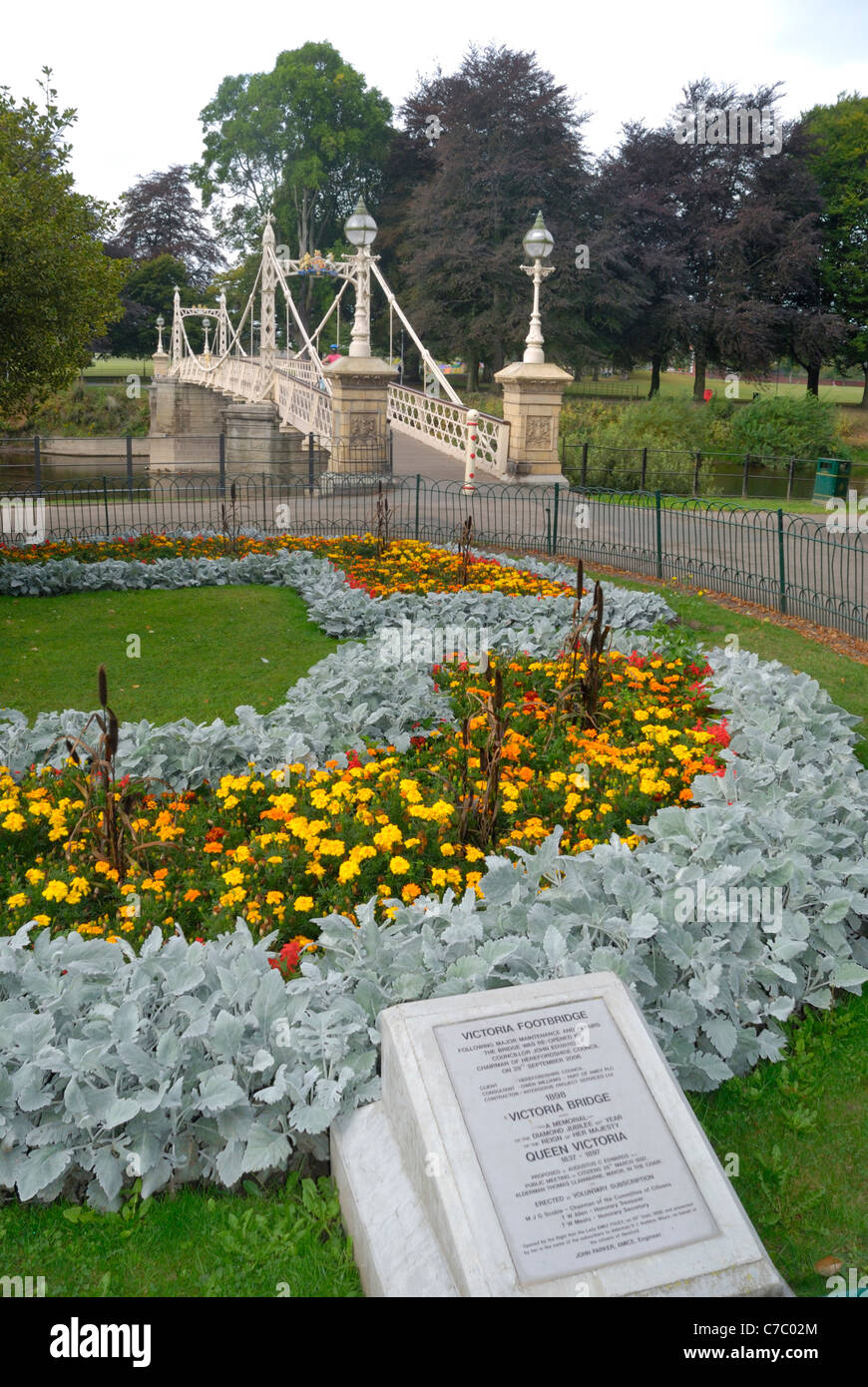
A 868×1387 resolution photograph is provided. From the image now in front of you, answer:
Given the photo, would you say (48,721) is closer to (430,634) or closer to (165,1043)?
(430,634)

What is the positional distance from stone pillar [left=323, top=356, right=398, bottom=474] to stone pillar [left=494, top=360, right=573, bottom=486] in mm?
2257

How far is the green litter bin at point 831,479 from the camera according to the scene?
21.2 m

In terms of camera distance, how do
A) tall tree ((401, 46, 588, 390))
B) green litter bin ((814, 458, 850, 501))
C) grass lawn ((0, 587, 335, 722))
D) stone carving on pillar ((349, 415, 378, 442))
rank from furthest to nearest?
1. tall tree ((401, 46, 588, 390))
2. green litter bin ((814, 458, 850, 501))
3. stone carving on pillar ((349, 415, 378, 442))
4. grass lawn ((0, 587, 335, 722))

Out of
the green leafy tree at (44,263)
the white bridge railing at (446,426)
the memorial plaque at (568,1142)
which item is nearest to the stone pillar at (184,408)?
the white bridge railing at (446,426)

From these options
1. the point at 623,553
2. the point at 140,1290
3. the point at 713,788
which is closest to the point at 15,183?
the point at 623,553

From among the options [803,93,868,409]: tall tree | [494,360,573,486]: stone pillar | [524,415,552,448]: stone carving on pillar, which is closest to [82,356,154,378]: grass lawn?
[803,93,868,409]: tall tree

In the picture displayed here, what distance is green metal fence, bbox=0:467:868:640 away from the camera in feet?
36.6

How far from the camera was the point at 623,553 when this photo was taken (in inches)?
522

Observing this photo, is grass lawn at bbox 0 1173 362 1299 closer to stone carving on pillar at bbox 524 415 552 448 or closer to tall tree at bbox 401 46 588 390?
stone carving on pillar at bbox 524 415 552 448

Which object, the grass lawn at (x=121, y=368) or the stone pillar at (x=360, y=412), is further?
the grass lawn at (x=121, y=368)

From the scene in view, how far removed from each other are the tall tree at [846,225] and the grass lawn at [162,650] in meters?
30.0

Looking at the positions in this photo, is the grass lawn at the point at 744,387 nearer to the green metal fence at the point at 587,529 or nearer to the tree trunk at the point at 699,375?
the tree trunk at the point at 699,375

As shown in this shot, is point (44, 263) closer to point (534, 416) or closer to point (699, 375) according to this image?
point (534, 416)
